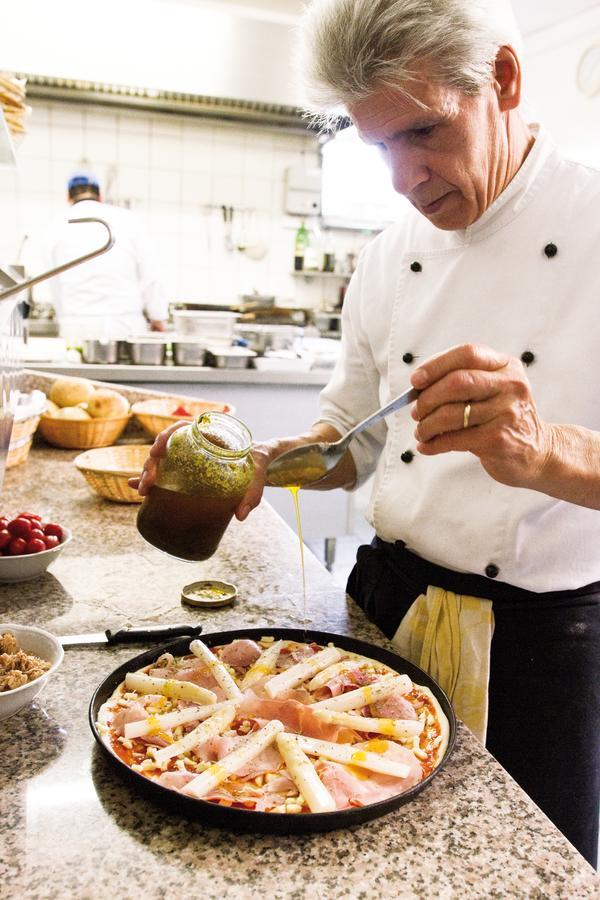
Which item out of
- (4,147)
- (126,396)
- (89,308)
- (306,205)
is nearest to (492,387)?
(4,147)

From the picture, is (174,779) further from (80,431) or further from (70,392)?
(70,392)

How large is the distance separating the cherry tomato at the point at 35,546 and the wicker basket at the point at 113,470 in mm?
396

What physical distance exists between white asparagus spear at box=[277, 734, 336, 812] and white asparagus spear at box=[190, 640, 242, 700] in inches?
5.1

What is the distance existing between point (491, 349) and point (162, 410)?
184 centimetres

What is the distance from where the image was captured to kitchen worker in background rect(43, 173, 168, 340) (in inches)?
197

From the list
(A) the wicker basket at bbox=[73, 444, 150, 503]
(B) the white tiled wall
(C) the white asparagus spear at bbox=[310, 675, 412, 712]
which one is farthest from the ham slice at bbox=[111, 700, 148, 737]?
(B) the white tiled wall

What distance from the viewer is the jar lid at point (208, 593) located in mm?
1440

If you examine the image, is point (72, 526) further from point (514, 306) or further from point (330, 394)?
point (514, 306)

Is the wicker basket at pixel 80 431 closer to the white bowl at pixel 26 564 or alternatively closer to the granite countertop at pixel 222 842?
the white bowl at pixel 26 564

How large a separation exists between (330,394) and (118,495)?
2.23 ft

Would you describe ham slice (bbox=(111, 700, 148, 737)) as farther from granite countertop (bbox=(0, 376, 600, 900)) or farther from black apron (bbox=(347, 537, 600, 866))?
black apron (bbox=(347, 537, 600, 866))

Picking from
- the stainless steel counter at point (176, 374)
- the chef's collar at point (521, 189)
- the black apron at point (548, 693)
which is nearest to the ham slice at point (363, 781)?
the black apron at point (548, 693)

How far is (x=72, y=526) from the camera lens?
189 centimetres

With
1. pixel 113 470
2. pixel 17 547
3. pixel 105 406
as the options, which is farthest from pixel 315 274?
pixel 17 547
